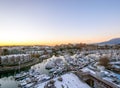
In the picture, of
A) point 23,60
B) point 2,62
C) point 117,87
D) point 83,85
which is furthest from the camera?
point 23,60

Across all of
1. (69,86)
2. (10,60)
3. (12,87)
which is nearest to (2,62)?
(10,60)

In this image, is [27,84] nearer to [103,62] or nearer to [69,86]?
[69,86]

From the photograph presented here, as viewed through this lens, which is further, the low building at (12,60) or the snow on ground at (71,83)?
the low building at (12,60)

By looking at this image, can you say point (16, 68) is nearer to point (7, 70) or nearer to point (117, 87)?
point (7, 70)

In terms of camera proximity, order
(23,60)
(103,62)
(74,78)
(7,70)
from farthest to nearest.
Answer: (23,60) → (7,70) → (103,62) → (74,78)

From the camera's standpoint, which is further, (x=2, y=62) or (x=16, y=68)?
(x=2, y=62)

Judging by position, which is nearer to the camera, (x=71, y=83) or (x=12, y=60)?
(x=71, y=83)

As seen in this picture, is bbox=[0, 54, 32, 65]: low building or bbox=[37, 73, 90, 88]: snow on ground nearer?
bbox=[37, 73, 90, 88]: snow on ground

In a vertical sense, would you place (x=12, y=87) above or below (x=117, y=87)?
below

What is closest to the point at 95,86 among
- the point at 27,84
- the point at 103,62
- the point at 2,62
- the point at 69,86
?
the point at 69,86

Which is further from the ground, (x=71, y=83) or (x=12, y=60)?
(x=71, y=83)
